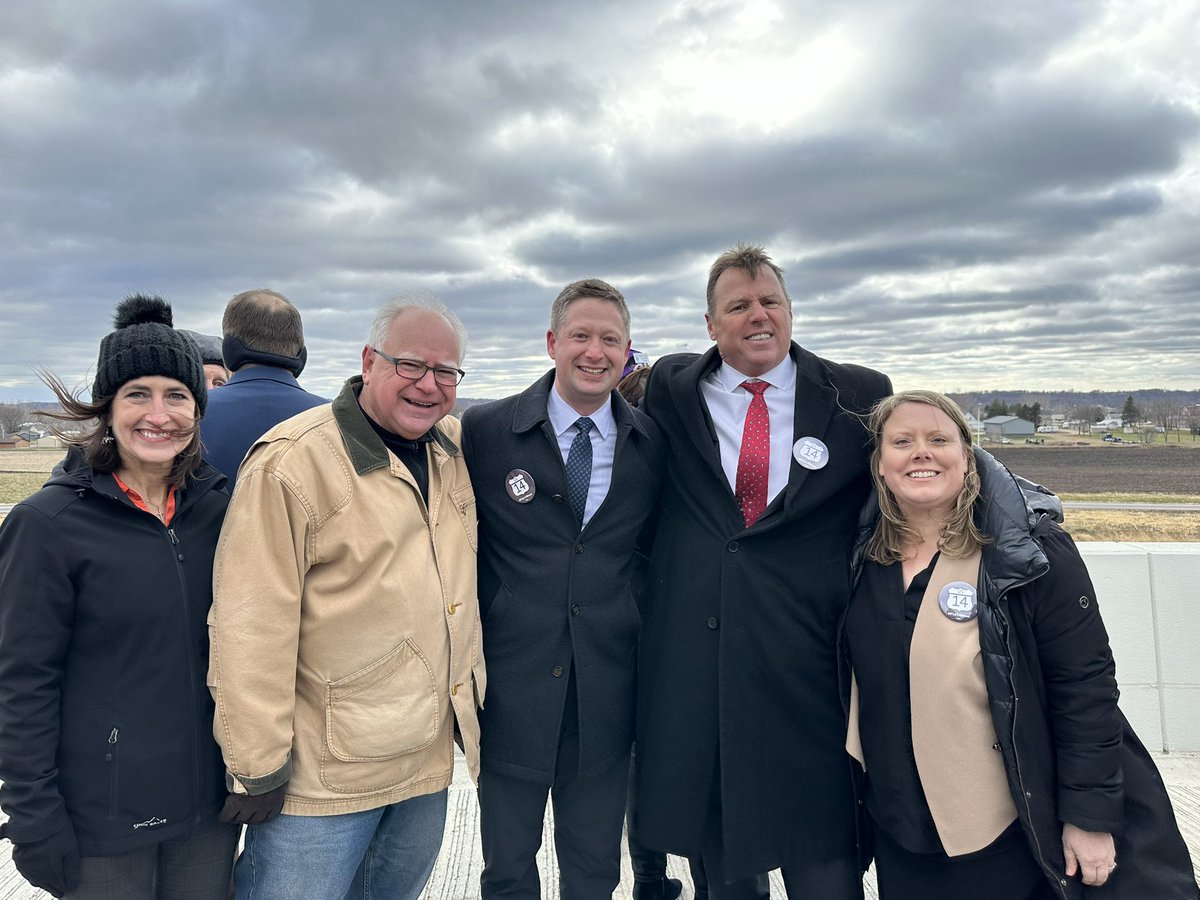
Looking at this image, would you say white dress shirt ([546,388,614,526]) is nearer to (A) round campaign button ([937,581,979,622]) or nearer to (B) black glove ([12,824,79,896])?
(A) round campaign button ([937,581,979,622])

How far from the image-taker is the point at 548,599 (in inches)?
102

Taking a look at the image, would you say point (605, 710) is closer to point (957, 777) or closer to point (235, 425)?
point (957, 777)

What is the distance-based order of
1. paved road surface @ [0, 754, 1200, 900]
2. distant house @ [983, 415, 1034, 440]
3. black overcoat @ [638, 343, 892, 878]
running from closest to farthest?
black overcoat @ [638, 343, 892, 878] < paved road surface @ [0, 754, 1200, 900] < distant house @ [983, 415, 1034, 440]

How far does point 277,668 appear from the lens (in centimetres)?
201

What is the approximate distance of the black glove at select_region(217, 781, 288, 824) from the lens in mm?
2002

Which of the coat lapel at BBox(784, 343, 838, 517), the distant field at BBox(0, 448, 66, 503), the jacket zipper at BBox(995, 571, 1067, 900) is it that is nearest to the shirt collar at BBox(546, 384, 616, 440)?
the coat lapel at BBox(784, 343, 838, 517)

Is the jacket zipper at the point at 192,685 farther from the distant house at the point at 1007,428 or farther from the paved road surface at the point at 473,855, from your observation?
the distant house at the point at 1007,428

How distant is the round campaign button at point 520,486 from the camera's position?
264cm

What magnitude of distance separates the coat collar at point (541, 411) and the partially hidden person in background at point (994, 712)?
3.07 feet

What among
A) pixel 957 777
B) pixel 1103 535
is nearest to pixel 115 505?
pixel 957 777

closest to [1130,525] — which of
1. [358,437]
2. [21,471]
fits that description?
[358,437]

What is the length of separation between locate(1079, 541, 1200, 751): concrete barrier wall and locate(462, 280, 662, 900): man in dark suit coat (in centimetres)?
297

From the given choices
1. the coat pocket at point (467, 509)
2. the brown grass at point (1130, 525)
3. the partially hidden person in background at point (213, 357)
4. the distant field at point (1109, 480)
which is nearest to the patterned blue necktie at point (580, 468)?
the coat pocket at point (467, 509)

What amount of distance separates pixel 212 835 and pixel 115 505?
973 millimetres
